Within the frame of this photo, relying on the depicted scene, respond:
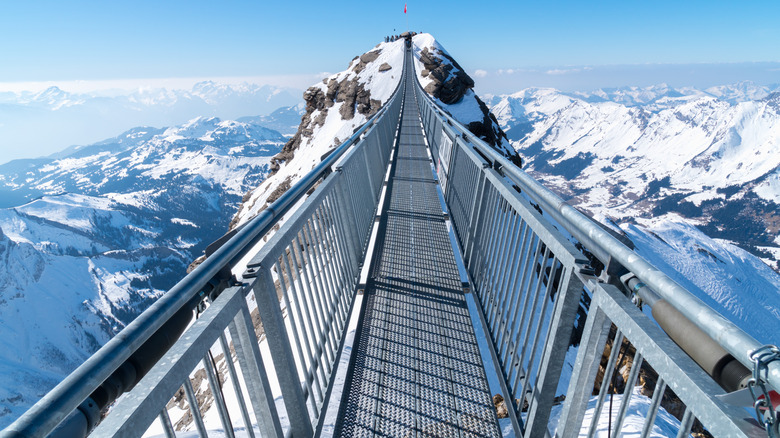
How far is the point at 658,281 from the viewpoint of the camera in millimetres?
1515

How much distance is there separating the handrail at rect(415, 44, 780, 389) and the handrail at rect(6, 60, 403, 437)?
180 cm

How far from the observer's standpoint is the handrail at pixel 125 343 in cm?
97

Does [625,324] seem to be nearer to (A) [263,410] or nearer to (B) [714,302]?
(A) [263,410]

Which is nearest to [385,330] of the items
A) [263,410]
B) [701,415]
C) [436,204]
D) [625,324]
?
[263,410]

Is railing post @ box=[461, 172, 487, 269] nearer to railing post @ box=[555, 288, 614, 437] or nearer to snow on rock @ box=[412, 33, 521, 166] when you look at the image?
railing post @ box=[555, 288, 614, 437]

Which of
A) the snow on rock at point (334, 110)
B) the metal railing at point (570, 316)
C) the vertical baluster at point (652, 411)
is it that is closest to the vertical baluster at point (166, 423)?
the metal railing at point (570, 316)

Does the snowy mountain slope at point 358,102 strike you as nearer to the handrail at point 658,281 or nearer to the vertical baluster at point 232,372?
the handrail at point 658,281

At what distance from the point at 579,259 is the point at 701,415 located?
3.54 feet

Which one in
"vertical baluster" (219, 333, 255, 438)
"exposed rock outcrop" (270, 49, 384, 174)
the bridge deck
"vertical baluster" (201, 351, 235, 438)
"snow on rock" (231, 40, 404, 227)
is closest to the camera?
"vertical baluster" (201, 351, 235, 438)

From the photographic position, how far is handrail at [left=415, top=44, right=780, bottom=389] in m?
1.10

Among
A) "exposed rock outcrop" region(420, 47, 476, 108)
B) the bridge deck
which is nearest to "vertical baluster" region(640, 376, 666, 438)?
the bridge deck

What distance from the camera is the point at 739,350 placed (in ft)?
3.66

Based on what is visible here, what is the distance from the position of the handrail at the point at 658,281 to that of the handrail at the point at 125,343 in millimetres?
1803

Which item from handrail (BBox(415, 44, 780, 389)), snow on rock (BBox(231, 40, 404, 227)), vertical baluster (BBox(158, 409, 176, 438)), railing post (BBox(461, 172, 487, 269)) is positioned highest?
handrail (BBox(415, 44, 780, 389))
